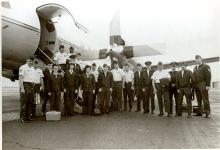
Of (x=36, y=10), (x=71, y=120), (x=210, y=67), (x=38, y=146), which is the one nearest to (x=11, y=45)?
(x=36, y=10)

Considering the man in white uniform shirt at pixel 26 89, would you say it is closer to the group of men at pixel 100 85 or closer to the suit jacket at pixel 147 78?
the group of men at pixel 100 85

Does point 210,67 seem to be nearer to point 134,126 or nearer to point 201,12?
point 201,12

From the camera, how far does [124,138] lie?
14.3 ft

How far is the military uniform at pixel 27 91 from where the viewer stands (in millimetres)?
5809

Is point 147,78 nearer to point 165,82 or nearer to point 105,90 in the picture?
point 165,82

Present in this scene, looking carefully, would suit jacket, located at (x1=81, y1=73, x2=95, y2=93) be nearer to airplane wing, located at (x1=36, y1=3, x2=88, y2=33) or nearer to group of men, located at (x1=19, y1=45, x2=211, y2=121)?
group of men, located at (x1=19, y1=45, x2=211, y2=121)

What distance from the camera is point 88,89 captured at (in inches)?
272

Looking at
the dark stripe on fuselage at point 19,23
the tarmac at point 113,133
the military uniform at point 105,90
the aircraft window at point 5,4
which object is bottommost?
the tarmac at point 113,133

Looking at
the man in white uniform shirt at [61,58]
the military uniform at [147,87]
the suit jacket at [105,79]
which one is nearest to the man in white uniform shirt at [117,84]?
the suit jacket at [105,79]

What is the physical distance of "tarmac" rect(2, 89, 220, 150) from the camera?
13.3ft

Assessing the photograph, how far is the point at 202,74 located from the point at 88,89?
2643 millimetres

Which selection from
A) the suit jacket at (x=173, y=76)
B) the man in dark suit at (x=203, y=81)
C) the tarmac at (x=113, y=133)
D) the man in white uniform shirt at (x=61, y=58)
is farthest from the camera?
the man in white uniform shirt at (x=61, y=58)

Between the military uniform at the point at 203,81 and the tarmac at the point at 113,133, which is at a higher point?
the military uniform at the point at 203,81

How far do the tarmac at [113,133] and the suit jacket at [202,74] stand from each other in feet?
2.95
